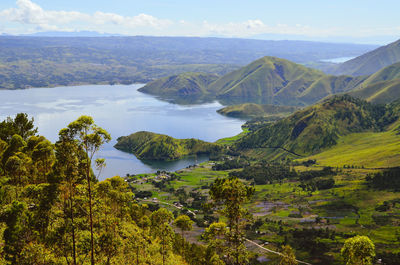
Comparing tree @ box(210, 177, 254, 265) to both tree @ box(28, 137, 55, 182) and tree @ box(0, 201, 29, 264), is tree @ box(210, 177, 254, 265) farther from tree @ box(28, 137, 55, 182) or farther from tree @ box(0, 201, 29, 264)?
tree @ box(28, 137, 55, 182)

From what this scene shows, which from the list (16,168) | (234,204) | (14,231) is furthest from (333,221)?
(14,231)

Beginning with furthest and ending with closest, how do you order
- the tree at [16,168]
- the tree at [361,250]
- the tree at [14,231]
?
the tree at [16,168], the tree at [361,250], the tree at [14,231]

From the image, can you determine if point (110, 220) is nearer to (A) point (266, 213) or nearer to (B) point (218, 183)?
(B) point (218, 183)

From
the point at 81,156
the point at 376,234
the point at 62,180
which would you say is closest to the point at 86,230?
the point at 62,180

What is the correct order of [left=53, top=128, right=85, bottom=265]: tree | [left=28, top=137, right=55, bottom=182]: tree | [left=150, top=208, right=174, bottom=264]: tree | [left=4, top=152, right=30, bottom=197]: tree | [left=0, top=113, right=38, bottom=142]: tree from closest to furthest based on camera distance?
[left=53, top=128, right=85, bottom=265]: tree, [left=150, top=208, right=174, bottom=264]: tree, [left=4, top=152, right=30, bottom=197]: tree, [left=28, top=137, right=55, bottom=182]: tree, [left=0, top=113, right=38, bottom=142]: tree

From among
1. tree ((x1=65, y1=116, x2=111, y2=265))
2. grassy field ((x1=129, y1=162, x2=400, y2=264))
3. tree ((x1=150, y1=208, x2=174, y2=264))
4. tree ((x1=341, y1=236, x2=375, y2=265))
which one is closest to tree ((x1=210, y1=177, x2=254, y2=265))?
tree ((x1=65, y1=116, x2=111, y2=265))

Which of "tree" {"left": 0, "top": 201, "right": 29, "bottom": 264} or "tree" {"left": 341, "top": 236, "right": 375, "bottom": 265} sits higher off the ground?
"tree" {"left": 0, "top": 201, "right": 29, "bottom": 264}

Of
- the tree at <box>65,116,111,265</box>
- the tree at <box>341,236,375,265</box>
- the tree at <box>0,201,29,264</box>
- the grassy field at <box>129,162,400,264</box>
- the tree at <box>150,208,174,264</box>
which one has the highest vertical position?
the tree at <box>65,116,111,265</box>

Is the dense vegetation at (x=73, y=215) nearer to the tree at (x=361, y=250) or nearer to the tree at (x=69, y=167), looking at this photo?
the tree at (x=69, y=167)

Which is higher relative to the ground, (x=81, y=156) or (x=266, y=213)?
(x=81, y=156)

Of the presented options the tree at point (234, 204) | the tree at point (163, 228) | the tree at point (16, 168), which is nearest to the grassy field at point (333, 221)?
the tree at point (163, 228)

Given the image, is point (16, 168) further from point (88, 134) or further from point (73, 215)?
point (88, 134)
